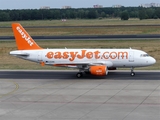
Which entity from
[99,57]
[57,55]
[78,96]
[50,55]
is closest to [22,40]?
[50,55]

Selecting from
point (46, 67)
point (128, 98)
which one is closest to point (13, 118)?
point (128, 98)

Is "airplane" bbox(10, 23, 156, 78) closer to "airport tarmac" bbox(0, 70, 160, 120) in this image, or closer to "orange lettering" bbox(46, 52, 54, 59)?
"orange lettering" bbox(46, 52, 54, 59)

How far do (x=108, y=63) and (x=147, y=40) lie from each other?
3571 centimetres

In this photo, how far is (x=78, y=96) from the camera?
38.8m

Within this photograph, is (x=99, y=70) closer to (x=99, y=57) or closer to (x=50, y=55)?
(x=99, y=57)

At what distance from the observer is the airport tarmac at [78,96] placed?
104ft

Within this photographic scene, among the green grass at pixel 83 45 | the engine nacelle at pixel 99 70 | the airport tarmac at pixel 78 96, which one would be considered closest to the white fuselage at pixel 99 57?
the airport tarmac at pixel 78 96

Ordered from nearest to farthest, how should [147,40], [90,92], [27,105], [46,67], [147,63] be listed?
[27,105], [90,92], [147,63], [46,67], [147,40]

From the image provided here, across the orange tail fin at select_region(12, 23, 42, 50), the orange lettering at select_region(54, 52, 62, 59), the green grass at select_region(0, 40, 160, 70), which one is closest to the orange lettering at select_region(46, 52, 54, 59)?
the orange lettering at select_region(54, 52, 62, 59)

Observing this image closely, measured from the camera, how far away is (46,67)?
59625mm

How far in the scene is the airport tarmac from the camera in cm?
3183

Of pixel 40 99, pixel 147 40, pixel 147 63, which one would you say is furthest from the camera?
pixel 147 40

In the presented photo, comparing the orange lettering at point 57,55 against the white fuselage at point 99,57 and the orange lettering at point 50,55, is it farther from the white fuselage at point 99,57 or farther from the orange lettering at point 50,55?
the orange lettering at point 50,55

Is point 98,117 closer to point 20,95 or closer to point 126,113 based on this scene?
point 126,113
